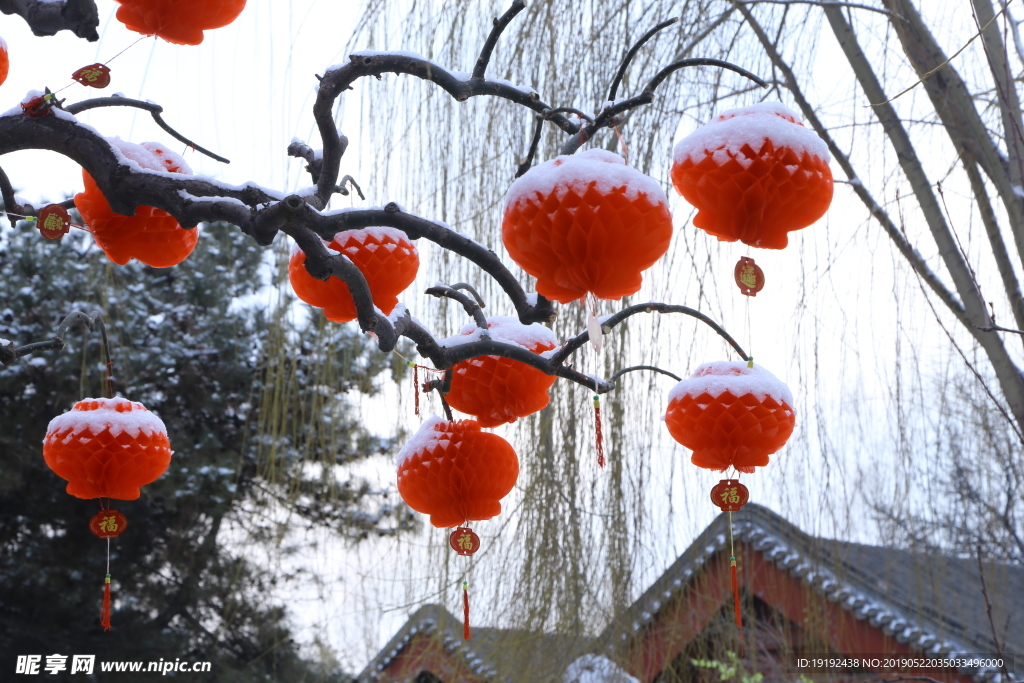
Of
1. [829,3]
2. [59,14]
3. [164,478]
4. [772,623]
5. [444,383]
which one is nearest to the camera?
[59,14]

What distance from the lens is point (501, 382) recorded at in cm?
92

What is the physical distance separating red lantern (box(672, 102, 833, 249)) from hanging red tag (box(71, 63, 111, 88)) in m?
0.55

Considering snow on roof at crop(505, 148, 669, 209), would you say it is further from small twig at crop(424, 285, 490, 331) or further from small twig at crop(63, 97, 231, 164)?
small twig at crop(63, 97, 231, 164)

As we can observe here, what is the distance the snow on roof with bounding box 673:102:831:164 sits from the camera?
2.32ft

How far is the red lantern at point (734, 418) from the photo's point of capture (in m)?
0.94

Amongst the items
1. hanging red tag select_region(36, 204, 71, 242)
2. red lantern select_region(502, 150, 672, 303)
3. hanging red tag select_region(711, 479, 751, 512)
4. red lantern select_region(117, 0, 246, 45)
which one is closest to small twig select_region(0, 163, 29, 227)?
hanging red tag select_region(36, 204, 71, 242)

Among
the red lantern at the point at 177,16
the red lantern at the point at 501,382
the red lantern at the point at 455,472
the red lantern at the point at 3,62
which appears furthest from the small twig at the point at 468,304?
the red lantern at the point at 3,62

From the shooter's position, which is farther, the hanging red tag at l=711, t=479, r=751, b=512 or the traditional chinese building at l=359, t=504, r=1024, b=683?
the traditional chinese building at l=359, t=504, r=1024, b=683

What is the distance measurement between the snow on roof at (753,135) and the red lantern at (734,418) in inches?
11.9

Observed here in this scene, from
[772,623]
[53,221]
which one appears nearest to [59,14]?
[53,221]

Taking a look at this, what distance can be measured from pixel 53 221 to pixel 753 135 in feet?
2.07

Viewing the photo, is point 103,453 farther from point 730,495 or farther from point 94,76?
point 730,495

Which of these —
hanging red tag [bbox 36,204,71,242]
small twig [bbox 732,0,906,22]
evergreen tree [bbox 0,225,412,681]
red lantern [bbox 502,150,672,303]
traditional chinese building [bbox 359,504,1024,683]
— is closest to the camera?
red lantern [bbox 502,150,672,303]

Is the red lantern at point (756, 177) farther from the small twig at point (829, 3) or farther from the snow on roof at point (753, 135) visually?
the small twig at point (829, 3)
